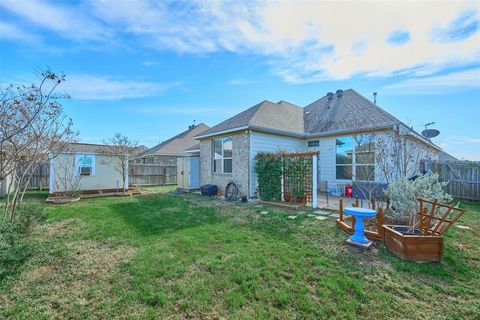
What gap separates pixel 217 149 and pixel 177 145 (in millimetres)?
11093

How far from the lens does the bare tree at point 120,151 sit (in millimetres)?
12259

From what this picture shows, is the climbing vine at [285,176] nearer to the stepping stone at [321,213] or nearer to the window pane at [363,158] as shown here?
the stepping stone at [321,213]

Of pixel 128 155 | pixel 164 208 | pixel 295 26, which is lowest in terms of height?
pixel 164 208

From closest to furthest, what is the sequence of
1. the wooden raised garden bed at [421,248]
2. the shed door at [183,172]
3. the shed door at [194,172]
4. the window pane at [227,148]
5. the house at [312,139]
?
the wooden raised garden bed at [421,248]
the house at [312,139]
the window pane at [227,148]
the shed door at [194,172]
the shed door at [183,172]

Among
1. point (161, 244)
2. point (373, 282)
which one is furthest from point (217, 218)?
point (373, 282)

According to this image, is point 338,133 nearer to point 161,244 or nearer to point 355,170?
point 355,170

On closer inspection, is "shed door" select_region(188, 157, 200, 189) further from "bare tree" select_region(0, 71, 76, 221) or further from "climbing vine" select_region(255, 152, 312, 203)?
"bare tree" select_region(0, 71, 76, 221)

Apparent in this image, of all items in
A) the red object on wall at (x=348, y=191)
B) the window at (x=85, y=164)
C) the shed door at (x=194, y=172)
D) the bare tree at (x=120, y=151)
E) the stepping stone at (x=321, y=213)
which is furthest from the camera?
the shed door at (x=194, y=172)

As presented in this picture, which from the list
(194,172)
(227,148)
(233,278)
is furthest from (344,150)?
(233,278)

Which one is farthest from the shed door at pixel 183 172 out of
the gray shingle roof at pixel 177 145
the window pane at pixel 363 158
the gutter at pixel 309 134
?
the window pane at pixel 363 158

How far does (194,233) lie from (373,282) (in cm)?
349

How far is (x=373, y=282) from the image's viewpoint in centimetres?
286

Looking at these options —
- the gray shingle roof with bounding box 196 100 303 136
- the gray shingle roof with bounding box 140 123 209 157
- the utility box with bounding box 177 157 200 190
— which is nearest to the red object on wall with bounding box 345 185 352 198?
the gray shingle roof with bounding box 196 100 303 136

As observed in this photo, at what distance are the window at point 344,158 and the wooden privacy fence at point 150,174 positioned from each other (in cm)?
1343
